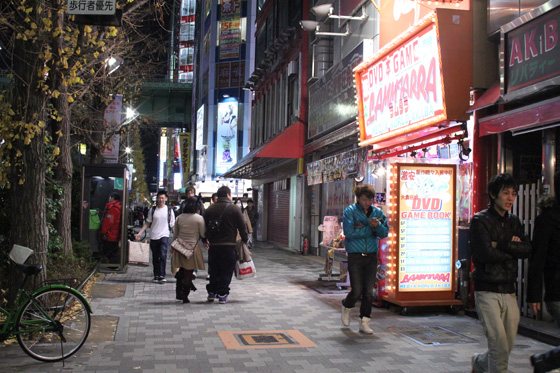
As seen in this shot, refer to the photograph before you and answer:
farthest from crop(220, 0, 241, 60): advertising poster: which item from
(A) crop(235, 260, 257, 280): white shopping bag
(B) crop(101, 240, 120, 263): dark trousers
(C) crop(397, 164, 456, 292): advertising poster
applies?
(C) crop(397, 164, 456, 292): advertising poster

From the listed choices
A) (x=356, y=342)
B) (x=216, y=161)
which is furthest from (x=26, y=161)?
(x=216, y=161)

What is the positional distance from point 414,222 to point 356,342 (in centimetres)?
275

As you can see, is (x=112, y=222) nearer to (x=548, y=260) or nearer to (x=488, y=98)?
(x=488, y=98)

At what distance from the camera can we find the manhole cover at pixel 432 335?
24.7 ft

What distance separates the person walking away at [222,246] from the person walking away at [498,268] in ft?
19.2

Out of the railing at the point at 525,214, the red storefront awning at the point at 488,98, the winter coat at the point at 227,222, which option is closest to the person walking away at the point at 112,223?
the winter coat at the point at 227,222

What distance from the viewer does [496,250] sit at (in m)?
4.89

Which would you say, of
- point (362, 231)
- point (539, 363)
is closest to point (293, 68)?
point (362, 231)

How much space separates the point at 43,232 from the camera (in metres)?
7.52

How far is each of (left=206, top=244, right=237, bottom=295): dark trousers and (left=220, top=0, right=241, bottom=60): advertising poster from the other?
43.4 m

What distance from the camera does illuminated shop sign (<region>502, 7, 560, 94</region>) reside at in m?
7.38

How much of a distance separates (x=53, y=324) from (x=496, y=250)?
14.3 ft

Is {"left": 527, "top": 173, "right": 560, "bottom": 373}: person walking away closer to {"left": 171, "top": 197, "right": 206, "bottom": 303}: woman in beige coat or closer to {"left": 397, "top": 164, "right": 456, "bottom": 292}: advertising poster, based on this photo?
{"left": 397, "top": 164, "right": 456, "bottom": 292}: advertising poster

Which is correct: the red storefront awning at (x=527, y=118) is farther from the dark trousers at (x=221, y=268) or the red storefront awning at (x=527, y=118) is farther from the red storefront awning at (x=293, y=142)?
the red storefront awning at (x=293, y=142)
